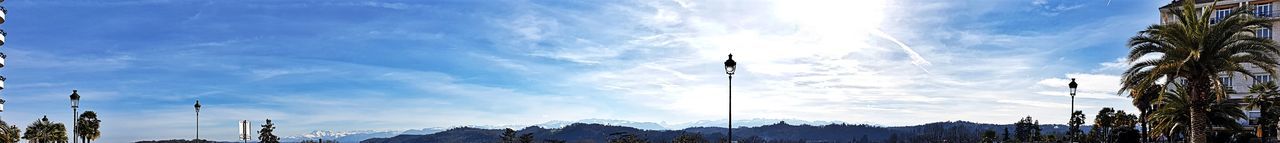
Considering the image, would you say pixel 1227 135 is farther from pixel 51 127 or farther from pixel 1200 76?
pixel 51 127

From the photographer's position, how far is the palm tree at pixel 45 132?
259 feet

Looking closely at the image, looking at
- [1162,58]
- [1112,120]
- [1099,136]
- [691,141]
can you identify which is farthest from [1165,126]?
[691,141]

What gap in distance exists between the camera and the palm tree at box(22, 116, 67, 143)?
259 ft

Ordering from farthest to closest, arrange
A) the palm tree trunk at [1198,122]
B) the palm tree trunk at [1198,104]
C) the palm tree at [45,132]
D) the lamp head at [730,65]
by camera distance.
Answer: the palm tree at [45,132] → the palm tree trunk at [1198,122] → the palm tree trunk at [1198,104] → the lamp head at [730,65]

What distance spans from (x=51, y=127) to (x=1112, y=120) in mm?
75426

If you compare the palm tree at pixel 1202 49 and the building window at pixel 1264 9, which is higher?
the building window at pixel 1264 9

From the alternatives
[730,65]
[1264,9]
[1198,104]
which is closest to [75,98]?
[730,65]

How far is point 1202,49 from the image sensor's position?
27.4 meters

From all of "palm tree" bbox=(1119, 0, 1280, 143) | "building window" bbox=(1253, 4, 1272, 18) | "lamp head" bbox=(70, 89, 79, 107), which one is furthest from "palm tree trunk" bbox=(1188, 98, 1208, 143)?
"building window" bbox=(1253, 4, 1272, 18)

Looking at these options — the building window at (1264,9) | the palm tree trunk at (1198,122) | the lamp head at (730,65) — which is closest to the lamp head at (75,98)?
the lamp head at (730,65)

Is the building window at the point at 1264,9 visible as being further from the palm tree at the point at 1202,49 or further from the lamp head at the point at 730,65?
the lamp head at the point at 730,65

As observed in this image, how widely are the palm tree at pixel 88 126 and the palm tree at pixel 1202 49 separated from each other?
7638cm

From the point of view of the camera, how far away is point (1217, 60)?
2769 centimetres

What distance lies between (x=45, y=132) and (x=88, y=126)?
533 cm
